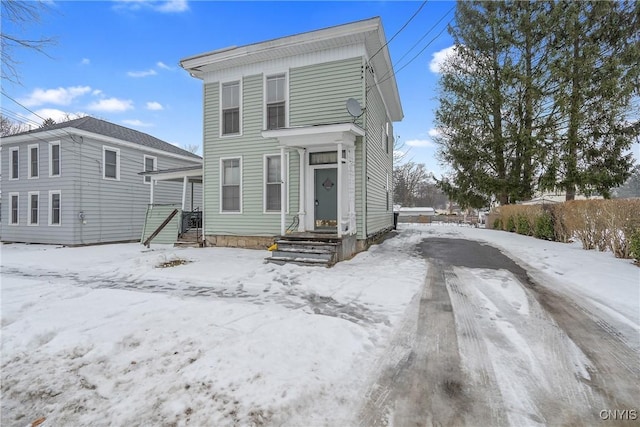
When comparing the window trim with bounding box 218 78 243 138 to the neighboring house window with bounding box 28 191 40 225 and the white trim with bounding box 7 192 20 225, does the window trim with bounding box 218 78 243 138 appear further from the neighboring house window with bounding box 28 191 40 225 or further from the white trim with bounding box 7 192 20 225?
the white trim with bounding box 7 192 20 225

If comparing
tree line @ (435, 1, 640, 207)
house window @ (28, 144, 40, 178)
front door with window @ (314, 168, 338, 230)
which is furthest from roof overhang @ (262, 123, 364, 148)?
house window @ (28, 144, 40, 178)

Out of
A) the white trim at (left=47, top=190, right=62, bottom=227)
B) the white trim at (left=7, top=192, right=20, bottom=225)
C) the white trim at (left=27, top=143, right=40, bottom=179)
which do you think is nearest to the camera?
the white trim at (left=47, top=190, right=62, bottom=227)

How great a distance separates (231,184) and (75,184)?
25.7 ft

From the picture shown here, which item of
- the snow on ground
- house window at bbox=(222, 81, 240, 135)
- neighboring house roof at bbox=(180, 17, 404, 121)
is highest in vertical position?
neighboring house roof at bbox=(180, 17, 404, 121)

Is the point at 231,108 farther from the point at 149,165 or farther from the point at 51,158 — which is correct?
the point at 51,158

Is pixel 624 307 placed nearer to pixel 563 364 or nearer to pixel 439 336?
pixel 563 364

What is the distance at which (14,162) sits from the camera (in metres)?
14.2

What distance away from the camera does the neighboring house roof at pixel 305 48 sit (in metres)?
7.77

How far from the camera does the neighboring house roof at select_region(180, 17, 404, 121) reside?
777 cm

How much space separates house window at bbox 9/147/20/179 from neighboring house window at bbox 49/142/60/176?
2.83 meters

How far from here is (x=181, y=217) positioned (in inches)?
446

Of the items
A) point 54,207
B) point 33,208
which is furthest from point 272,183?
point 33,208

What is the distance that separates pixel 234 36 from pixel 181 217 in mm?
7309

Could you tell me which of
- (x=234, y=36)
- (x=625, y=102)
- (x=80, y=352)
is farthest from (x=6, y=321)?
(x=625, y=102)
